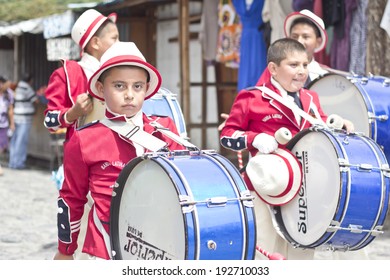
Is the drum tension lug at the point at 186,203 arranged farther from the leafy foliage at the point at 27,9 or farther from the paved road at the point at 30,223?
the leafy foliage at the point at 27,9

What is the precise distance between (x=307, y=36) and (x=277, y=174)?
1.45 m

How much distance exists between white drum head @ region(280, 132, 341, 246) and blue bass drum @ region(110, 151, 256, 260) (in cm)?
119

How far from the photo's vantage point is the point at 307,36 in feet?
19.1

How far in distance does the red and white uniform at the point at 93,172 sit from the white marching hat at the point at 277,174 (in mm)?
1099

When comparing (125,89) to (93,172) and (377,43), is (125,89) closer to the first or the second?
(93,172)

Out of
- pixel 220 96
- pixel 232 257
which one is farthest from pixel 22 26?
pixel 232 257

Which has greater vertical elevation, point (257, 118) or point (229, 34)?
point (229, 34)

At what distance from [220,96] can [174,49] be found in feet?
4.72

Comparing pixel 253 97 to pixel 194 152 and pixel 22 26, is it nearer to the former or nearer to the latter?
pixel 194 152

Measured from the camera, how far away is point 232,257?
3.40 m

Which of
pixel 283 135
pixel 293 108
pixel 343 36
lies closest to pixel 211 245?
pixel 283 135

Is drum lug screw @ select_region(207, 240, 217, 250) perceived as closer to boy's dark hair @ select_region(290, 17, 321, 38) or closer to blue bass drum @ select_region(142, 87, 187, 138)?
blue bass drum @ select_region(142, 87, 187, 138)

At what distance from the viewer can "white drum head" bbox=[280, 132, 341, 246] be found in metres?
4.60

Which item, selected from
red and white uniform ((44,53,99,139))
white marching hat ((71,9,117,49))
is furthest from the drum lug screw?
white marching hat ((71,9,117,49))
